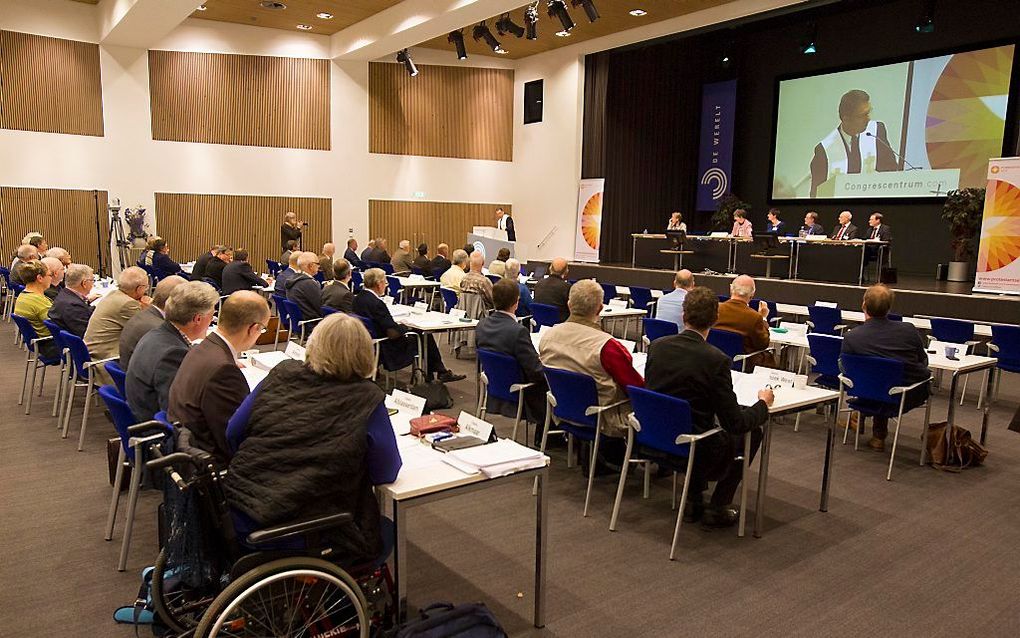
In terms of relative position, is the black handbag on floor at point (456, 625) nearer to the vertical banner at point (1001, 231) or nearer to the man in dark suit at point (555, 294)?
the man in dark suit at point (555, 294)

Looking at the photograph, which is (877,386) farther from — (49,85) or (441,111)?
(49,85)

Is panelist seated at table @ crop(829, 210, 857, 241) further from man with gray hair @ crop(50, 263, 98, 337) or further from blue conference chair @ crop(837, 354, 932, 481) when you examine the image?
man with gray hair @ crop(50, 263, 98, 337)

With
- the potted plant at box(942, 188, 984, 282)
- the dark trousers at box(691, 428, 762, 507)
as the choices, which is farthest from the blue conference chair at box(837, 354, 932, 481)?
the potted plant at box(942, 188, 984, 282)

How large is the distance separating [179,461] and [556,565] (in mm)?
1985

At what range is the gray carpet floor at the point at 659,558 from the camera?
307cm

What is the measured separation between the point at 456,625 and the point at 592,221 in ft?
45.7

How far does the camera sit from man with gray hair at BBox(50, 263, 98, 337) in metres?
5.70

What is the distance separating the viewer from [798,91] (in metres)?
15.0

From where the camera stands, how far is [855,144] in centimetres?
1397

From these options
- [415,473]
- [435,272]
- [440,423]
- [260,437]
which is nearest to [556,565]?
[440,423]

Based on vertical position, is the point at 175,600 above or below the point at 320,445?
below

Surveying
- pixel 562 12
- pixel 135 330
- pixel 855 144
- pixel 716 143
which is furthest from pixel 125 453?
pixel 716 143

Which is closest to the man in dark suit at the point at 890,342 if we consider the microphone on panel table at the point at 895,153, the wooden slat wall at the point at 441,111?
the microphone on panel table at the point at 895,153

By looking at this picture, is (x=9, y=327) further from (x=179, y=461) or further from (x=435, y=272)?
(x=179, y=461)
